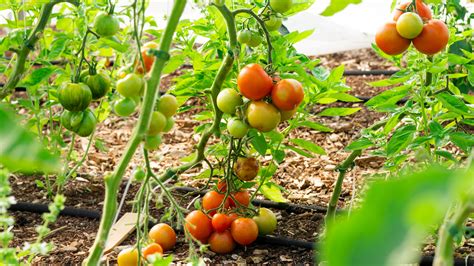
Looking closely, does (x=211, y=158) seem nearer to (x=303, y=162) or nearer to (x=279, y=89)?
(x=303, y=162)

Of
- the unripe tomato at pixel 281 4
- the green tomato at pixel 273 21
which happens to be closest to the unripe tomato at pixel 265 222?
the green tomato at pixel 273 21

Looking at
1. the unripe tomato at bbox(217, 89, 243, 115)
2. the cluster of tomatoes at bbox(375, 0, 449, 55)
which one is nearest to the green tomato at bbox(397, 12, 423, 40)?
the cluster of tomatoes at bbox(375, 0, 449, 55)

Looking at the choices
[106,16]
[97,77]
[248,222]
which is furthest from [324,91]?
[106,16]

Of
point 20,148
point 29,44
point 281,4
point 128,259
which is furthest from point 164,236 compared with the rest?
point 20,148

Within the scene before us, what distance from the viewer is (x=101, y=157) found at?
3.24m

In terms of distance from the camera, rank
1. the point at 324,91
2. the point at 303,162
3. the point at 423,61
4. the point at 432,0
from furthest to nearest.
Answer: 1. the point at 303,162
2. the point at 324,91
3. the point at 423,61
4. the point at 432,0

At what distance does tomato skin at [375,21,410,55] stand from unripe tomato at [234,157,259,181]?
1.74 feet

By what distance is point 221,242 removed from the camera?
2.10 meters

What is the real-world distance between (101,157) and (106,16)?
1.91 m

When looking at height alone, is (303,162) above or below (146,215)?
below

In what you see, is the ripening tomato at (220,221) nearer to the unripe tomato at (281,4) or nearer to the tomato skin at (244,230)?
the tomato skin at (244,230)

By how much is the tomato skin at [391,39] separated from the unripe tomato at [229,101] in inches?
15.1

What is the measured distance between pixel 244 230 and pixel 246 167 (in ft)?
0.61

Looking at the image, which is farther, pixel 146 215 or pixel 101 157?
pixel 101 157
